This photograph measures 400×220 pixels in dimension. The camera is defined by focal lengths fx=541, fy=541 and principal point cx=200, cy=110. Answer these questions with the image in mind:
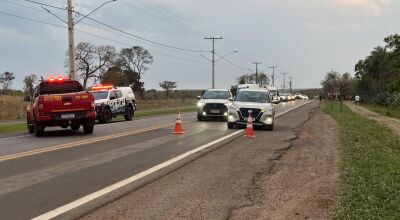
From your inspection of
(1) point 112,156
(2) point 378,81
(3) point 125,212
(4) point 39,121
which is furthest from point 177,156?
(2) point 378,81

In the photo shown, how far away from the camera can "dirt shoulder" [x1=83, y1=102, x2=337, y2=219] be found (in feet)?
22.9

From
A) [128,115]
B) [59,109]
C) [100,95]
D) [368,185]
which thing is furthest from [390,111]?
[368,185]

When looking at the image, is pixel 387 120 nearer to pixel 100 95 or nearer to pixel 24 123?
pixel 100 95

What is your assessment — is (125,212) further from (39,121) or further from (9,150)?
(39,121)

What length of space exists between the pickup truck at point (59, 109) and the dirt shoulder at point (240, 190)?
7.24 m

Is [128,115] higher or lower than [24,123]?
higher

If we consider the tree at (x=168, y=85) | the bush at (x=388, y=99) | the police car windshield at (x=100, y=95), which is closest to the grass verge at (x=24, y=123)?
the police car windshield at (x=100, y=95)

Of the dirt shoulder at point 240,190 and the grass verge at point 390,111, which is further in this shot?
the grass verge at point 390,111

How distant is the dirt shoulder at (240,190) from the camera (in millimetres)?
6980

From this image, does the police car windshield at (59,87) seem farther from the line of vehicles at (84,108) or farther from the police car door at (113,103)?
the police car door at (113,103)

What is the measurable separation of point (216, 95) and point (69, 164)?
18.3 metres

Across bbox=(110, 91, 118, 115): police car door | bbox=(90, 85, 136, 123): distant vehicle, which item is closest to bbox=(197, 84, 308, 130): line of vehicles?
bbox=(90, 85, 136, 123): distant vehicle

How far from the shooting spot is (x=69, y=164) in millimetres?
11242

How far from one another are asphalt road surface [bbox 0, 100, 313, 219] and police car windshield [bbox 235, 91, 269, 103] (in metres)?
4.89
